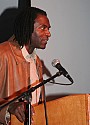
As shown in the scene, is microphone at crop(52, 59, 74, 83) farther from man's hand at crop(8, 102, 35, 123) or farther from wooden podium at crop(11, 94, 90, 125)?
man's hand at crop(8, 102, 35, 123)

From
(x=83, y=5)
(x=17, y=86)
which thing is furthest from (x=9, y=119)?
(x=83, y=5)

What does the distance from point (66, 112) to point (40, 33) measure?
700mm

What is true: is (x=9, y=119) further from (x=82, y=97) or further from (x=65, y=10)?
(x=65, y=10)

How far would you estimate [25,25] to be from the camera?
1.92m

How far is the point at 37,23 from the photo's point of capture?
189 cm

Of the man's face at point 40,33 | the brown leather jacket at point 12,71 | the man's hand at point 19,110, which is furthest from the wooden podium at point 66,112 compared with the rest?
the man's face at point 40,33

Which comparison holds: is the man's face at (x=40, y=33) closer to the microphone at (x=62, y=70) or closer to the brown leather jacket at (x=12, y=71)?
the brown leather jacket at (x=12, y=71)

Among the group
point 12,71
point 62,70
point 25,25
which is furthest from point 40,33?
point 62,70

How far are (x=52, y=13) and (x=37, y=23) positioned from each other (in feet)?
2.32

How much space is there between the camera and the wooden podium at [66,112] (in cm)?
127

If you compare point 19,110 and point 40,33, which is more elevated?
point 40,33

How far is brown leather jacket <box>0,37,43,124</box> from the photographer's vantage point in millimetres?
1758

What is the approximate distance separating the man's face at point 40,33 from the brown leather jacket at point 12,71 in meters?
0.13

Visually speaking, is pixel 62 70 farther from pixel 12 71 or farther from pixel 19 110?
pixel 12 71
